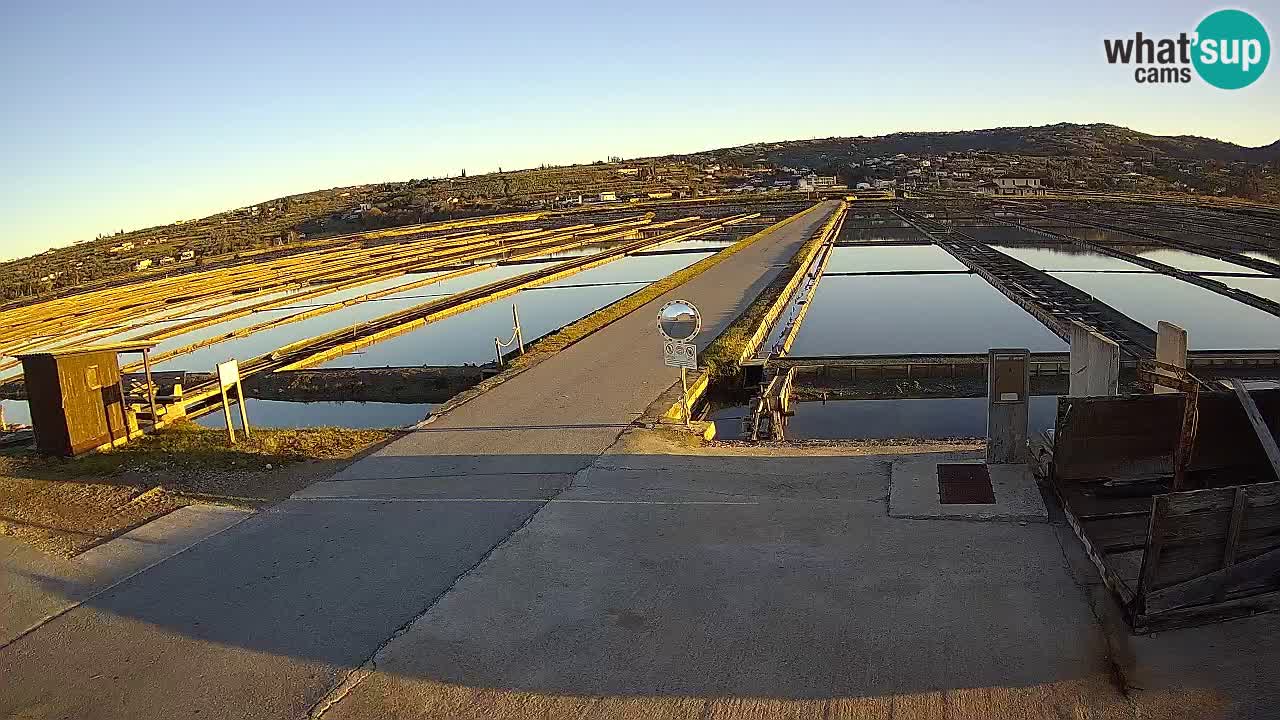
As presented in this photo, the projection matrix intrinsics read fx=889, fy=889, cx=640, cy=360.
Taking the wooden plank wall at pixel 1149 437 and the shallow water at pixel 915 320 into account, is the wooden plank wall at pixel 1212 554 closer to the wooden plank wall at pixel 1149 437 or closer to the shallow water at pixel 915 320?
the wooden plank wall at pixel 1149 437

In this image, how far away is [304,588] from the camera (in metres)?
5.23

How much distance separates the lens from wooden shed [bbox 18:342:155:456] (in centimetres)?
848

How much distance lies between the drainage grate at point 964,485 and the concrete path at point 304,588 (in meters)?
2.79

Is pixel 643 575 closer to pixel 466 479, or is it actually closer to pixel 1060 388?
pixel 466 479

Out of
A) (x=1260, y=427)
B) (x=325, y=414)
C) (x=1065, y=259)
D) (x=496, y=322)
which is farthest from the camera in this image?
(x=1065, y=259)

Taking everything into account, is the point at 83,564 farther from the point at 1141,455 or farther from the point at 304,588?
the point at 1141,455

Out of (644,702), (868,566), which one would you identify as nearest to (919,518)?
(868,566)

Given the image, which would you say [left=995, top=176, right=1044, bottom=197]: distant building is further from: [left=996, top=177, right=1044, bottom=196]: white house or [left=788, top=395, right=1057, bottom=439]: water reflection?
[left=788, top=395, right=1057, bottom=439]: water reflection

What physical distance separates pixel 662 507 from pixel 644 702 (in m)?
2.40

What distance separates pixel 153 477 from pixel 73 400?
57.6 inches

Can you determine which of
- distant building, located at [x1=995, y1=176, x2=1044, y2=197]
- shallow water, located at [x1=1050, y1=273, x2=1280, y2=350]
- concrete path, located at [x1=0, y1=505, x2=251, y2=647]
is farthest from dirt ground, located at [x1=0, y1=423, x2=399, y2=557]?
distant building, located at [x1=995, y1=176, x2=1044, y2=197]

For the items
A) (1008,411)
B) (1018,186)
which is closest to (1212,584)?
(1008,411)

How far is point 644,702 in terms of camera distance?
3.87 meters

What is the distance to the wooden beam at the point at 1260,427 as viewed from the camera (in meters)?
5.01
